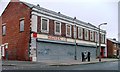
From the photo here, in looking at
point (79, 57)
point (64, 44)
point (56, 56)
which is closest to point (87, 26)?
point (79, 57)

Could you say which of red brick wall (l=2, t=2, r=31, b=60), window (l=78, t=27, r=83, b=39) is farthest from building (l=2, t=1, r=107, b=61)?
window (l=78, t=27, r=83, b=39)

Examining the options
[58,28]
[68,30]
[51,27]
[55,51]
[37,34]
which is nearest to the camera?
[37,34]

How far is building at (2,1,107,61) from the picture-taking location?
115 feet

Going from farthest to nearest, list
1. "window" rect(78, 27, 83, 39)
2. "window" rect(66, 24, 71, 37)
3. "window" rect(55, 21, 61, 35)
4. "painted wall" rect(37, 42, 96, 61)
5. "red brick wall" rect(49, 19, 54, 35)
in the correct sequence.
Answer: "window" rect(78, 27, 83, 39) < "window" rect(66, 24, 71, 37) < "window" rect(55, 21, 61, 35) < "red brick wall" rect(49, 19, 54, 35) < "painted wall" rect(37, 42, 96, 61)

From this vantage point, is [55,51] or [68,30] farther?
[68,30]

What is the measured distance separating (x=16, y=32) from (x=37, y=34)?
186 inches

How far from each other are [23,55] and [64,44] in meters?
8.70

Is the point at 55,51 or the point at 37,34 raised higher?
the point at 37,34

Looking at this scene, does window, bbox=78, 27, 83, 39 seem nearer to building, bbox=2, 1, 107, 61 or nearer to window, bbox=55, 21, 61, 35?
building, bbox=2, 1, 107, 61

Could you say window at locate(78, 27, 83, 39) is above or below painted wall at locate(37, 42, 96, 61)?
above

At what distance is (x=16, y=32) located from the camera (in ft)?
125

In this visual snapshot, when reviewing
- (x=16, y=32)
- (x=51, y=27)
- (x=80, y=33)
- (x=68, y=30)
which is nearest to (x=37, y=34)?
(x=51, y=27)

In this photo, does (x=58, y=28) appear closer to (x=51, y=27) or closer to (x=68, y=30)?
(x=51, y=27)

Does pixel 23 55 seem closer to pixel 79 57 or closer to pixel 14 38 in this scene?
pixel 14 38
